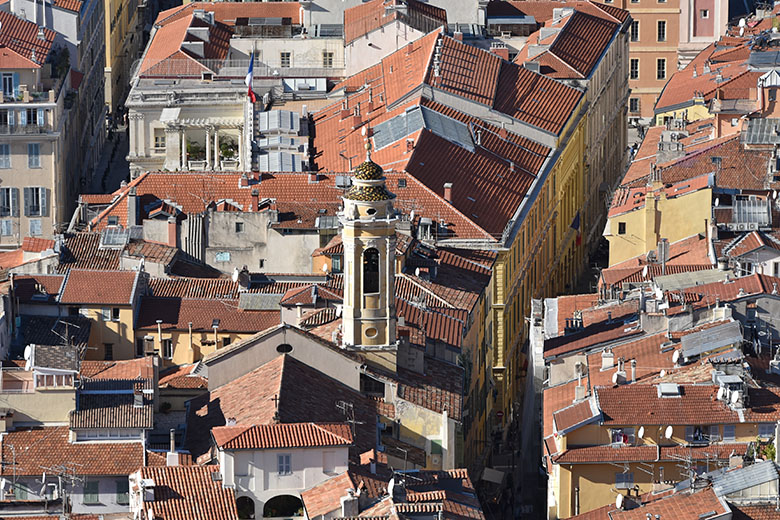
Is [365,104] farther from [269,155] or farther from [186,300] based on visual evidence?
[186,300]


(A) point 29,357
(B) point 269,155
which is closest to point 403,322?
(A) point 29,357

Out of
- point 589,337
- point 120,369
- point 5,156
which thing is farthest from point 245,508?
point 5,156

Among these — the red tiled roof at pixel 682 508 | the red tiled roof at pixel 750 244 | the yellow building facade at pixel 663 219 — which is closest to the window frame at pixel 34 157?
the yellow building facade at pixel 663 219

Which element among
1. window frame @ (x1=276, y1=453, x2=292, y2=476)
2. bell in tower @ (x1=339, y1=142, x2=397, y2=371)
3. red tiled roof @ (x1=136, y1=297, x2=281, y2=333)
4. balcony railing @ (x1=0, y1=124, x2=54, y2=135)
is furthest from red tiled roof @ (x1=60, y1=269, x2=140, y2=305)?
balcony railing @ (x1=0, y1=124, x2=54, y2=135)

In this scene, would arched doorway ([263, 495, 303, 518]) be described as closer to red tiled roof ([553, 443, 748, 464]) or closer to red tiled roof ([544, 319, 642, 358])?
red tiled roof ([553, 443, 748, 464])

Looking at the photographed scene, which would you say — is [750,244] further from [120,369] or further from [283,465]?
[283,465]
